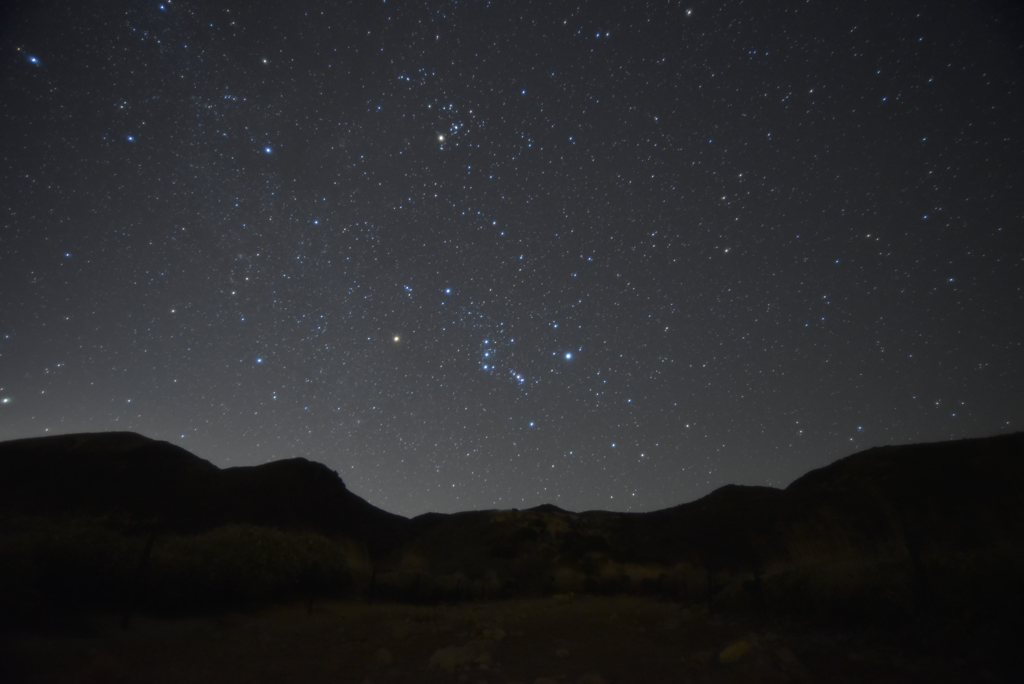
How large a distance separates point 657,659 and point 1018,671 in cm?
540

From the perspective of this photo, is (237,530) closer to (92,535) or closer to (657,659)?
(92,535)

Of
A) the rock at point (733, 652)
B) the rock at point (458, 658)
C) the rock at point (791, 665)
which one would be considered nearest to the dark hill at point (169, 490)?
the rock at point (458, 658)

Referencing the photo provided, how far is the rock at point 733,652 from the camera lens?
27.4 ft

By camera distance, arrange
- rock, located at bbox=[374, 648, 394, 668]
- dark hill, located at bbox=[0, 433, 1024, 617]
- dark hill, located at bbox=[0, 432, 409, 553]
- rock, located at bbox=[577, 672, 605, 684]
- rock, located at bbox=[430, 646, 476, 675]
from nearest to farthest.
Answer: rock, located at bbox=[577, 672, 605, 684] < rock, located at bbox=[430, 646, 476, 675] < rock, located at bbox=[374, 648, 394, 668] < dark hill, located at bbox=[0, 433, 1024, 617] < dark hill, located at bbox=[0, 432, 409, 553]

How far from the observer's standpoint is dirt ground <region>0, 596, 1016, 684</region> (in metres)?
7.46

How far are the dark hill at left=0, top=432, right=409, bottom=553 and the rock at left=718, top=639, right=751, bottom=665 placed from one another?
20.1 metres

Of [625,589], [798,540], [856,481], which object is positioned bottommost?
[625,589]

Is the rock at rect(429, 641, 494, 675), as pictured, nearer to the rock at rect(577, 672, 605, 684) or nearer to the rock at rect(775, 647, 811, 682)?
the rock at rect(577, 672, 605, 684)

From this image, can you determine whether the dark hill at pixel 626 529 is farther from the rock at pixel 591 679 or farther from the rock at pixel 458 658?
the rock at pixel 458 658

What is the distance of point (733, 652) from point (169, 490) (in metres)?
26.1

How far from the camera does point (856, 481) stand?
19.7 metres

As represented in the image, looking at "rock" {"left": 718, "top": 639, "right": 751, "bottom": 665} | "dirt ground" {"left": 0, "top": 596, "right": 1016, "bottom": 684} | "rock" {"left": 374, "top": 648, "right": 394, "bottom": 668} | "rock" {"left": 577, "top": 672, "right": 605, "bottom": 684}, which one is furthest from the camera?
"rock" {"left": 374, "top": 648, "right": 394, "bottom": 668}

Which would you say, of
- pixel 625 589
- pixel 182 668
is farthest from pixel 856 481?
pixel 182 668

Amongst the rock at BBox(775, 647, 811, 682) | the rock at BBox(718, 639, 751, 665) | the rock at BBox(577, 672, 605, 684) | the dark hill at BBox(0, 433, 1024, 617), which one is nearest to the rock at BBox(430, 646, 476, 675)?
the rock at BBox(577, 672, 605, 684)
